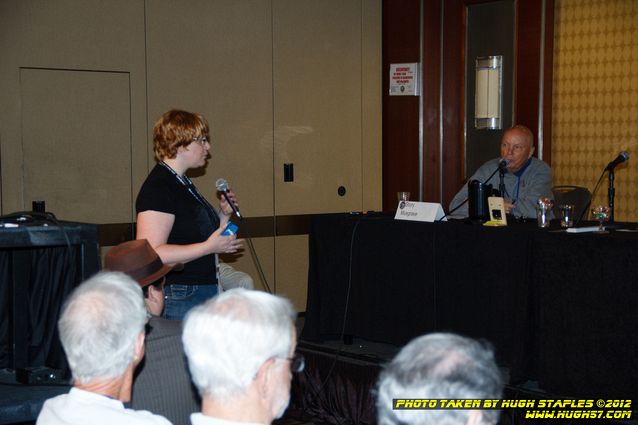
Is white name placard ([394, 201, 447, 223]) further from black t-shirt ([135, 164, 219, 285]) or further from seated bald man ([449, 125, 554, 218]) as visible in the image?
black t-shirt ([135, 164, 219, 285])

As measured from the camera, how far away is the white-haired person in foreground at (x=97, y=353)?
181cm

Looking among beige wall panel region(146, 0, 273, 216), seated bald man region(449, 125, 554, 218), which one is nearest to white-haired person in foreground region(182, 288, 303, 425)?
seated bald man region(449, 125, 554, 218)

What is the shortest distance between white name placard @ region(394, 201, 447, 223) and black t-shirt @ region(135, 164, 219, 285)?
6.25ft

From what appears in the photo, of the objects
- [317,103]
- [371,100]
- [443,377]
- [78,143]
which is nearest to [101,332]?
[443,377]

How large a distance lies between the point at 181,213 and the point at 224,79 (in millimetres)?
3341

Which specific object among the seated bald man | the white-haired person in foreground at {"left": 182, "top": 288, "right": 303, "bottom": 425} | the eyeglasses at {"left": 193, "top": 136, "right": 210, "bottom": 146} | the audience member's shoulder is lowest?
the audience member's shoulder

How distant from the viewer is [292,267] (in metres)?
6.92

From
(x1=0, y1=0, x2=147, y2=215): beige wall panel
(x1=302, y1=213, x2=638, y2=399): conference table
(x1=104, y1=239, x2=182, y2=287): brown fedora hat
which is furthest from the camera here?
(x1=0, y1=0, x2=147, y2=215): beige wall panel

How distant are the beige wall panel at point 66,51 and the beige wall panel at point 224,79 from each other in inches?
4.9

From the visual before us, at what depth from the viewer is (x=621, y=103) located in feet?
20.6

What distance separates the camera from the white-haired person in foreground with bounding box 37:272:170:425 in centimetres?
181

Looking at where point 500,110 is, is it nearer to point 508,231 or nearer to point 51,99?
point 508,231

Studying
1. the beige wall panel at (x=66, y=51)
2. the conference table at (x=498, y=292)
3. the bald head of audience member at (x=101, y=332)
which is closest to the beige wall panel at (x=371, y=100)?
the conference table at (x=498, y=292)

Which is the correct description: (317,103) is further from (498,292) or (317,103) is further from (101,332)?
(101,332)
